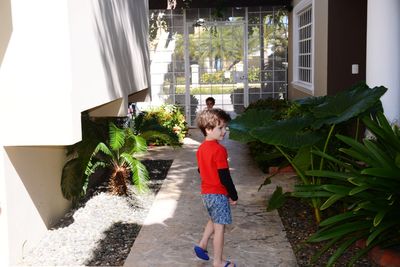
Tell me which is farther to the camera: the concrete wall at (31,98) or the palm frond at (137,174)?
A: the palm frond at (137,174)

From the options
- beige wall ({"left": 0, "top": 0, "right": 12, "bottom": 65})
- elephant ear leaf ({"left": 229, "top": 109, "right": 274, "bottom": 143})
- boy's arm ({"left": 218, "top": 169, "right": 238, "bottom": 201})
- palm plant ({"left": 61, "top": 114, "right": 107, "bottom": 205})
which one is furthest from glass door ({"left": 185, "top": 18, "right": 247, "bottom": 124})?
boy's arm ({"left": 218, "top": 169, "right": 238, "bottom": 201})

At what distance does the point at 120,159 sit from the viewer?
25.3 ft

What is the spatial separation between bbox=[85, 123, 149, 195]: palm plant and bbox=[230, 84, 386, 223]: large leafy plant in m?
1.61

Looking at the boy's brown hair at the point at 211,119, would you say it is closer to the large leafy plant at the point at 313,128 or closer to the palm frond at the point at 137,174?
the large leafy plant at the point at 313,128

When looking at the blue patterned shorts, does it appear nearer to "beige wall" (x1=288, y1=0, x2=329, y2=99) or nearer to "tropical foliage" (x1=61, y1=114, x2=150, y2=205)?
"tropical foliage" (x1=61, y1=114, x2=150, y2=205)

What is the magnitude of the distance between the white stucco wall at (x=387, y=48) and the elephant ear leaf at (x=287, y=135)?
1395 mm

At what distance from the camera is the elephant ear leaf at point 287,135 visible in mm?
5300

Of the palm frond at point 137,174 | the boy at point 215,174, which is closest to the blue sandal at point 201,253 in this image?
the boy at point 215,174

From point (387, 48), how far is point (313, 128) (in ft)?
5.40

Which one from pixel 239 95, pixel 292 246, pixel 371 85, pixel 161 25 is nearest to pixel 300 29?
pixel 239 95

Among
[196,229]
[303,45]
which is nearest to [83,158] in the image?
[196,229]

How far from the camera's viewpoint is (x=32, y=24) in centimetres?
498

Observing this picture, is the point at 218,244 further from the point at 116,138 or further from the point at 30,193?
the point at 116,138

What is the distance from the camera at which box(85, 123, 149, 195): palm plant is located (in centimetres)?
711
